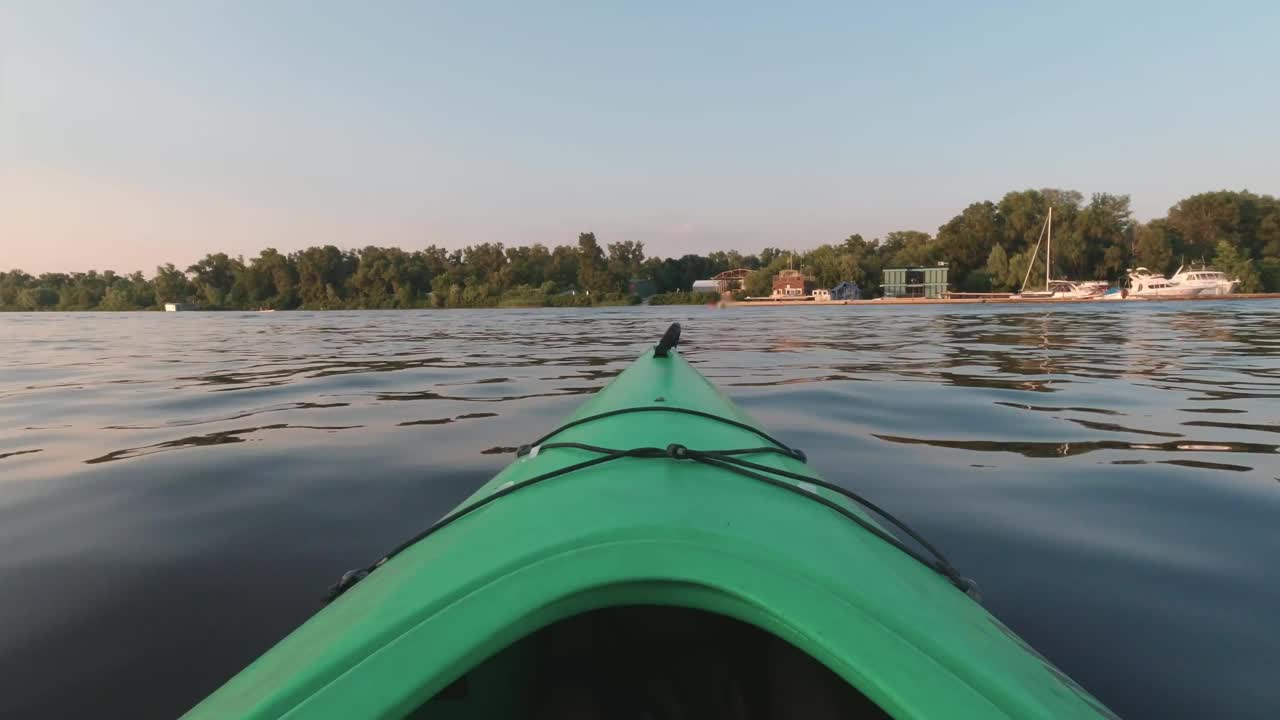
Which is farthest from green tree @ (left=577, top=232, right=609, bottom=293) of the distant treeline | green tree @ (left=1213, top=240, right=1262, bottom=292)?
green tree @ (left=1213, top=240, right=1262, bottom=292)

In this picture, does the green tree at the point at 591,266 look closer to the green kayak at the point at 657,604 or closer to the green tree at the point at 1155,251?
the green tree at the point at 1155,251

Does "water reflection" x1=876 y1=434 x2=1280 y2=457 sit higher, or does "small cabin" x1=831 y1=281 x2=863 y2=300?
"small cabin" x1=831 y1=281 x2=863 y2=300

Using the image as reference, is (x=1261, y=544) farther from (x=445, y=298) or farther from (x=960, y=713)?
(x=445, y=298)

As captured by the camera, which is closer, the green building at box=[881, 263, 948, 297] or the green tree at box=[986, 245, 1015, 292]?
the green tree at box=[986, 245, 1015, 292]

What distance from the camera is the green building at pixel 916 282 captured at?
52375 millimetres

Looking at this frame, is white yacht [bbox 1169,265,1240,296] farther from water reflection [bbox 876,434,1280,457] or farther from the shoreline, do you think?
water reflection [bbox 876,434,1280,457]

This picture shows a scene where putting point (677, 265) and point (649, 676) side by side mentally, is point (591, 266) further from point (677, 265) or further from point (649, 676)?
point (649, 676)

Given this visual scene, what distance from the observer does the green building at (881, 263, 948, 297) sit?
172ft

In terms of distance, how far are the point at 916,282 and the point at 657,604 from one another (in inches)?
2365

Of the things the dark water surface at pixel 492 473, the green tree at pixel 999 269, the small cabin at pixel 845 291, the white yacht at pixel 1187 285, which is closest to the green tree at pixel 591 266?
the small cabin at pixel 845 291

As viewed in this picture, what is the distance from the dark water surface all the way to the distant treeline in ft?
169

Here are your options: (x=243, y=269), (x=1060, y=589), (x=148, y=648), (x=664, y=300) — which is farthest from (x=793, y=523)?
(x=243, y=269)

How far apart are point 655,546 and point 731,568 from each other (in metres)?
0.11

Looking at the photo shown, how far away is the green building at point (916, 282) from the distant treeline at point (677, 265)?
1642 millimetres
